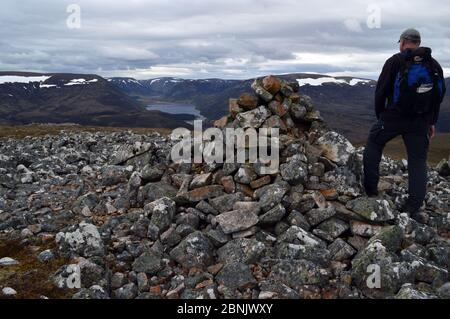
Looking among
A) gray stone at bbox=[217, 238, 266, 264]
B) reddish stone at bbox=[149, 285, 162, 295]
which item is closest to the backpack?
gray stone at bbox=[217, 238, 266, 264]

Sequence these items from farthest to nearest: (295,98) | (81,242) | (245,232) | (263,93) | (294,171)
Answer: (295,98)
(263,93)
(294,171)
(245,232)
(81,242)

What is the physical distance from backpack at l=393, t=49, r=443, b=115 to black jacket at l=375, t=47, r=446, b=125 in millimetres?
96

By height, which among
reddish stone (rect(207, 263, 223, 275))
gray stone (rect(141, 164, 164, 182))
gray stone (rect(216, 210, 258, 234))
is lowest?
reddish stone (rect(207, 263, 223, 275))

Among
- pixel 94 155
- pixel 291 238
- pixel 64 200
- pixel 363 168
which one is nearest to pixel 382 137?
pixel 363 168

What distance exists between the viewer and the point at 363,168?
11891 mm

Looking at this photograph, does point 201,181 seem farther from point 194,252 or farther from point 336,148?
point 336,148

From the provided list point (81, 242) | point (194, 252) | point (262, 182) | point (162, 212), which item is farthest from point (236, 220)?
point (81, 242)

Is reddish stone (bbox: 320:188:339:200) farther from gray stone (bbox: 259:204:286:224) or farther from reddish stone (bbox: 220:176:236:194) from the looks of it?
reddish stone (bbox: 220:176:236:194)

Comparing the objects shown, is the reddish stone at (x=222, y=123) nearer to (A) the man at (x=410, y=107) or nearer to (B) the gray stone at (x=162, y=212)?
(B) the gray stone at (x=162, y=212)

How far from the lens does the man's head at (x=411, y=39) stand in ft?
33.3

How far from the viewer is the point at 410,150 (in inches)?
424

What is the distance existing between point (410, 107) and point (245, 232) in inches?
187

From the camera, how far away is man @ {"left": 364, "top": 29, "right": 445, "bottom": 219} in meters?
9.93
